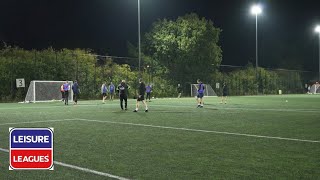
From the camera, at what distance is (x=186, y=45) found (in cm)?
6219

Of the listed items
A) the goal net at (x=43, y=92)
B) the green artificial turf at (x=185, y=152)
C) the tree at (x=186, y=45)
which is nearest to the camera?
the green artificial turf at (x=185, y=152)

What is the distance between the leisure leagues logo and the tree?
A: 2243 inches

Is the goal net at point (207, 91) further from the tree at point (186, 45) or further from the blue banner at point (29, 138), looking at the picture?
the blue banner at point (29, 138)

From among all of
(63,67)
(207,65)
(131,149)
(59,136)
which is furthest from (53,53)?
(131,149)

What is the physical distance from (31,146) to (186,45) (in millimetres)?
59289

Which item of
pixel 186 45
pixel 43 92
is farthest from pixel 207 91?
pixel 43 92

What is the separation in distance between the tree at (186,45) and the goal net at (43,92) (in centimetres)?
2384

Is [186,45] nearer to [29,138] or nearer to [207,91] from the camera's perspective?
[207,91]

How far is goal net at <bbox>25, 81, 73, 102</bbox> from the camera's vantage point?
1486 inches

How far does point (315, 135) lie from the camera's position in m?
12.3

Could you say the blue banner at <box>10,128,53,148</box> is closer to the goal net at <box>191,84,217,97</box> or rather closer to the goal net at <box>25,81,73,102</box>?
the goal net at <box>25,81,73,102</box>

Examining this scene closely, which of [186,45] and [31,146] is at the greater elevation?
[186,45]

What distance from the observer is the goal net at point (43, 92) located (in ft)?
124

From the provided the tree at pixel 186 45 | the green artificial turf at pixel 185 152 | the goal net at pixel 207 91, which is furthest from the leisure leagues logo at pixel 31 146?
the tree at pixel 186 45
